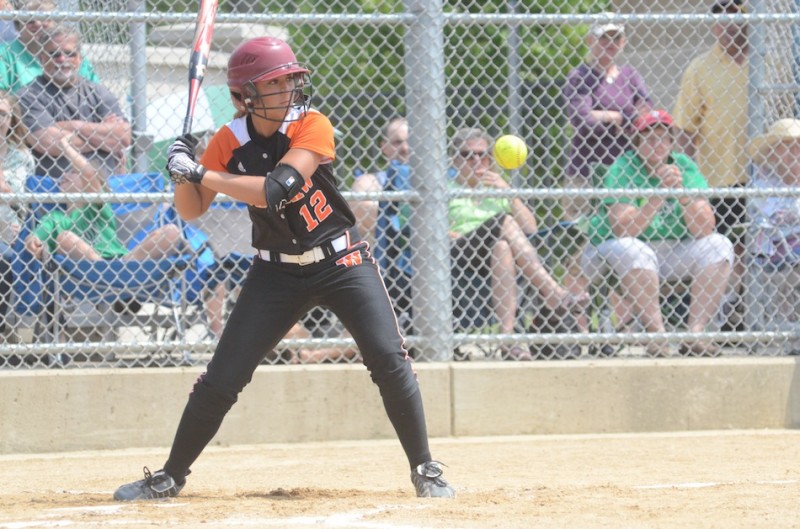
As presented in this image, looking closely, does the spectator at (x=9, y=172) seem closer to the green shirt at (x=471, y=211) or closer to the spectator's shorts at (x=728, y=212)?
the green shirt at (x=471, y=211)

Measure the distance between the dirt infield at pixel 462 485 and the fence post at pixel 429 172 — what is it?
68cm

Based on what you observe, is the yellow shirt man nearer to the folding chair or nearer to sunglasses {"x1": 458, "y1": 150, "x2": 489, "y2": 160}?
sunglasses {"x1": 458, "y1": 150, "x2": 489, "y2": 160}

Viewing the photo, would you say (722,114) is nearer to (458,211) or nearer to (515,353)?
(458,211)

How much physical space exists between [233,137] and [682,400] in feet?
10.8

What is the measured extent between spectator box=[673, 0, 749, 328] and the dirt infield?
1.38 metres

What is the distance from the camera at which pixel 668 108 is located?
30.1 feet

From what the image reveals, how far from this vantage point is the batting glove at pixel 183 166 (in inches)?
158

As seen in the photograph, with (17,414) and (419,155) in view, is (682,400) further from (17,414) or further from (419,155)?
(17,414)

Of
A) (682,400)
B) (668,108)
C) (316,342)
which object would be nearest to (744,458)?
(682,400)

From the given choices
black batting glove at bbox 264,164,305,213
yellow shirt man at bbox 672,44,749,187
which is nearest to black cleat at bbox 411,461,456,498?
black batting glove at bbox 264,164,305,213

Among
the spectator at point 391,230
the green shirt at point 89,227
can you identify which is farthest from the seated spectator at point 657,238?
the green shirt at point 89,227

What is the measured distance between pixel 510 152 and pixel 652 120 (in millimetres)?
973

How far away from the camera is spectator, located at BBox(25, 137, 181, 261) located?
6086 millimetres

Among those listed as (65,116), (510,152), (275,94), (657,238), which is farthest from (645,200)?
(65,116)
